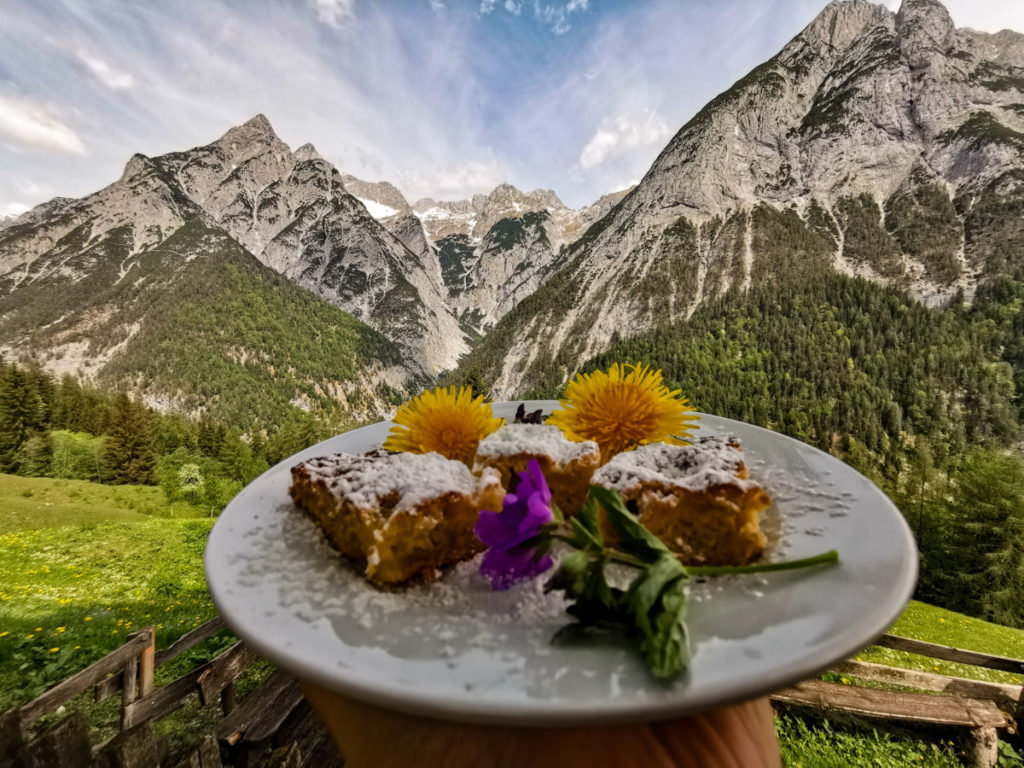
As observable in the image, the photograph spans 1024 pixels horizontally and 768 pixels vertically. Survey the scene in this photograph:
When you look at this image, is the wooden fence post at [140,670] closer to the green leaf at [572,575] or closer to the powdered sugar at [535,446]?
the powdered sugar at [535,446]

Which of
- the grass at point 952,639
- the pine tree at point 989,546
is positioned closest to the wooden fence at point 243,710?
the grass at point 952,639

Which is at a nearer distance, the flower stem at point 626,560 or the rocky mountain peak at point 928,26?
the flower stem at point 626,560

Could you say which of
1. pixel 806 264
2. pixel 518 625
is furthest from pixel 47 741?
pixel 806 264

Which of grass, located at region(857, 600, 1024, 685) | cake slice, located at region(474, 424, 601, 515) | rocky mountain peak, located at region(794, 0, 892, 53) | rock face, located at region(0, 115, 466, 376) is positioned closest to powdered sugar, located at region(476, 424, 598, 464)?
cake slice, located at region(474, 424, 601, 515)

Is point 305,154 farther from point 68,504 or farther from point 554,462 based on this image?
point 554,462

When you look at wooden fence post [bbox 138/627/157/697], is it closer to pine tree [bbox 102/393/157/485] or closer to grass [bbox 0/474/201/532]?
grass [bbox 0/474/201/532]

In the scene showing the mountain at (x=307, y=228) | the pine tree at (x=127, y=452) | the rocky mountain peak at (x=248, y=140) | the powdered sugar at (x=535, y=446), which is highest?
the rocky mountain peak at (x=248, y=140)
